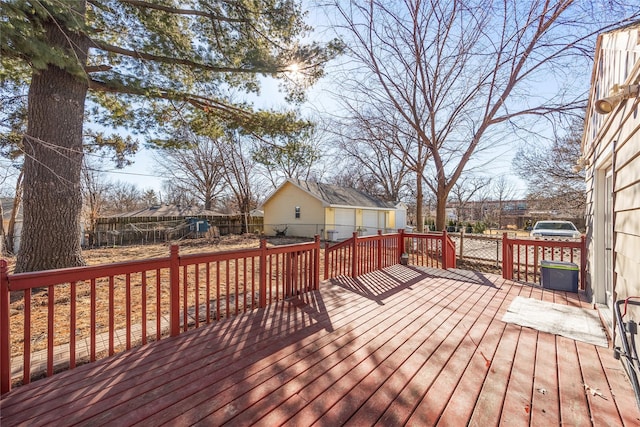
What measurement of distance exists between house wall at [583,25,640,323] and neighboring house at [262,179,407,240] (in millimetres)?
11889

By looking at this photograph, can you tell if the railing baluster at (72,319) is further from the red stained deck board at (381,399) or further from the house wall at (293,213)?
the house wall at (293,213)

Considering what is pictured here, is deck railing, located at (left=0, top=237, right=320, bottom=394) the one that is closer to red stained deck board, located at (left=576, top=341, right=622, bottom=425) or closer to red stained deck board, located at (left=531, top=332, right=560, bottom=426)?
red stained deck board, located at (left=531, top=332, right=560, bottom=426)

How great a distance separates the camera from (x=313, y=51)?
6.35 meters

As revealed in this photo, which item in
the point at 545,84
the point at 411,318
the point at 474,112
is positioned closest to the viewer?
the point at 411,318

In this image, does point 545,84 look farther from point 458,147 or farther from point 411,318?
point 411,318

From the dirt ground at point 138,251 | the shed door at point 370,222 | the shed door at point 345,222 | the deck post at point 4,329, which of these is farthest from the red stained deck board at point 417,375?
the shed door at point 370,222

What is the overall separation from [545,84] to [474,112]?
1591 millimetres

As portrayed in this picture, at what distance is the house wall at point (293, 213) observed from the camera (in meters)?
16.1

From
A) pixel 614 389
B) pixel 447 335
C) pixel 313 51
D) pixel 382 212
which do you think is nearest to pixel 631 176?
pixel 614 389

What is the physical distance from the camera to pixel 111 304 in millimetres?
2340

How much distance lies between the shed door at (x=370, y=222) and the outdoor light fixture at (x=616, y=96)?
15997mm

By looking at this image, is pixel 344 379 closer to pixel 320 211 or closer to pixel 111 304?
pixel 111 304

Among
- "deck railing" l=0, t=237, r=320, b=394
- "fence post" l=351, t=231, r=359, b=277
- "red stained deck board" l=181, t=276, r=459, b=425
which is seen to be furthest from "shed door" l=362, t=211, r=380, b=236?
"red stained deck board" l=181, t=276, r=459, b=425

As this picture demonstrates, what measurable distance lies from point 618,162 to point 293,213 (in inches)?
616
